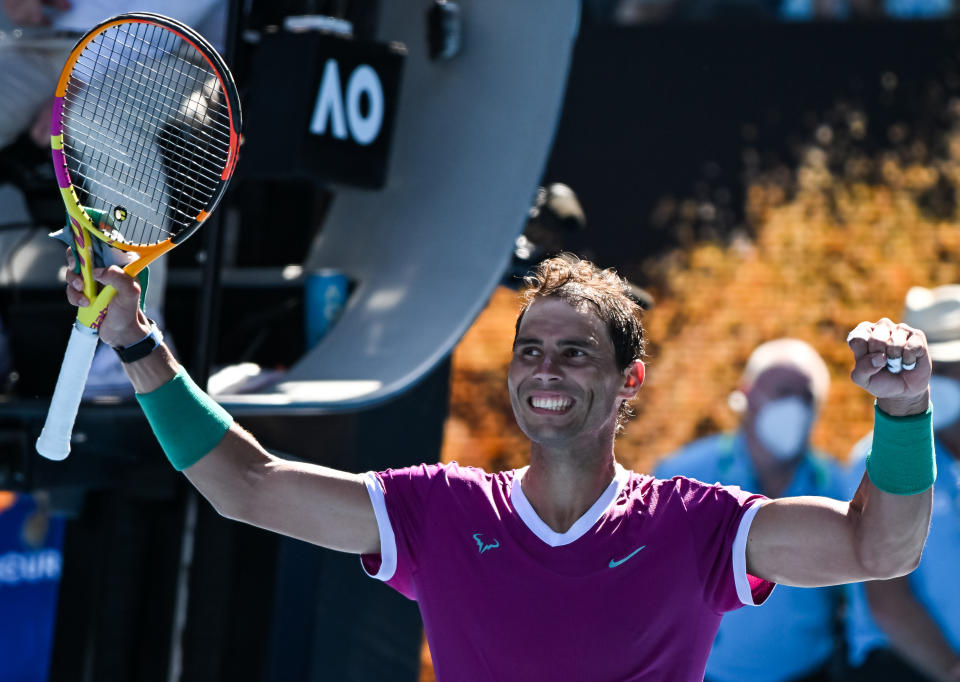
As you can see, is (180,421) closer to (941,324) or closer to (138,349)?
(138,349)

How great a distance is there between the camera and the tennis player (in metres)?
2.24

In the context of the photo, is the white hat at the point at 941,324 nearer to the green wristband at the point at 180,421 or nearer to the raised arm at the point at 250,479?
the raised arm at the point at 250,479

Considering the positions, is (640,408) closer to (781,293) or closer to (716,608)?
(781,293)

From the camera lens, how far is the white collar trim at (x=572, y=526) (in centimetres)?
236

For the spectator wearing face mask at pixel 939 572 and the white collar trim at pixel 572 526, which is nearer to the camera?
the white collar trim at pixel 572 526

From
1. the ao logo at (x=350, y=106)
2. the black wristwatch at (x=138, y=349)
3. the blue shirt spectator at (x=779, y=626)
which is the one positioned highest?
the ao logo at (x=350, y=106)

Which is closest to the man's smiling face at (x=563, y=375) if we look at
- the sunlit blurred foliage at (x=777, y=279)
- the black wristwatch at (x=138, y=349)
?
the black wristwatch at (x=138, y=349)

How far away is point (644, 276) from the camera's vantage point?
9.38m

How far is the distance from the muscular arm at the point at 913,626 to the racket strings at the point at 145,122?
2.73 metres

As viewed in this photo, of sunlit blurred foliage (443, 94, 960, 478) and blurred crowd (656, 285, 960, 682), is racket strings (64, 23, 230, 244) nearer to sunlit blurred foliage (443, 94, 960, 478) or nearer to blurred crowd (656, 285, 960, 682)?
blurred crowd (656, 285, 960, 682)

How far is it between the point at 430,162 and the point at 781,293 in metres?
5.64

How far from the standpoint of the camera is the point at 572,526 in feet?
7.79

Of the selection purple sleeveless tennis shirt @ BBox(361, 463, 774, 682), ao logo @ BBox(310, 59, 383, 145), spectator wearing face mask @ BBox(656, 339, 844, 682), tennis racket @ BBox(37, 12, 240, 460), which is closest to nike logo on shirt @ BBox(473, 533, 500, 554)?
purple sleeveless tennis shirt @ BBox(361, 463, 774, 682)

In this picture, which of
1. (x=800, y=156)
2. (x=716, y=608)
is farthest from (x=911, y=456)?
(x=800, y=156)
